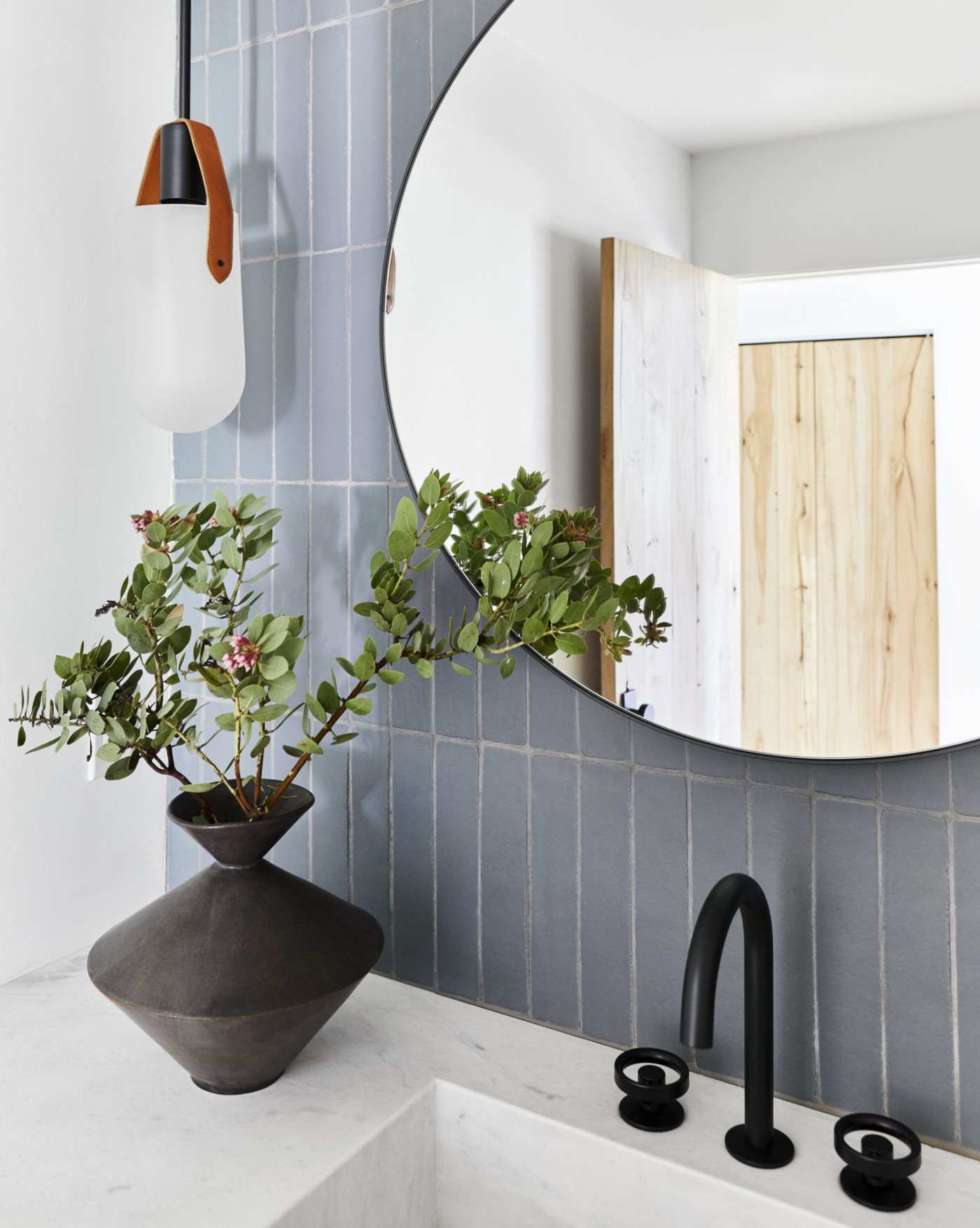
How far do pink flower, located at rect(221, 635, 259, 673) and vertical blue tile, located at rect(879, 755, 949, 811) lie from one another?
1.73ft

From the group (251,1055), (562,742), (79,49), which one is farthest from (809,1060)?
(79,49)

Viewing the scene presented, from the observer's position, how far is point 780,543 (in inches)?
31.8

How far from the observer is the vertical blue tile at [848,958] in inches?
33.8

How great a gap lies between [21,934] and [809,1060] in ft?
2.81

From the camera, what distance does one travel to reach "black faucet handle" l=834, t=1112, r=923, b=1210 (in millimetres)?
752

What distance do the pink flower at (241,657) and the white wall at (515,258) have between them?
0.94 ft

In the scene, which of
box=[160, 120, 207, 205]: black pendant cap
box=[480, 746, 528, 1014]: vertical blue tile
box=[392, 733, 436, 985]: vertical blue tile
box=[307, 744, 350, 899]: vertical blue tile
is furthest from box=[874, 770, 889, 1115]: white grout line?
box=[160, 120, 207, 205]: black pendant cap

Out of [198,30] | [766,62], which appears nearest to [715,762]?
[766,62]

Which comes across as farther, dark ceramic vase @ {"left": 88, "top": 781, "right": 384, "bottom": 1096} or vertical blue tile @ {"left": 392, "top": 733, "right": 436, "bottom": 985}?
vertical blue tile @ {"left": 392, "top": 733, "right": 436, "bottom": 985}

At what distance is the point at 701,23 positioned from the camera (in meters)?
0.83

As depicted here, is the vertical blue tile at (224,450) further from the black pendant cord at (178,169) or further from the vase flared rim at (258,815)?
the vase flared rim at (258,815)

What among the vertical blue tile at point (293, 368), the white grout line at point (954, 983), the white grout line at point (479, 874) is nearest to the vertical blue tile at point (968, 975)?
the white grout line at point (954, 983)

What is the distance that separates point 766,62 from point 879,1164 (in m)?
0.86

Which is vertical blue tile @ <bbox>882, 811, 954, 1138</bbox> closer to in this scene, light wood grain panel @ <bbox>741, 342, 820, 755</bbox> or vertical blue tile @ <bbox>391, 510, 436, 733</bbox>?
light wood grain panel @ <bbox>741, 342, 820, 755</bbox>
